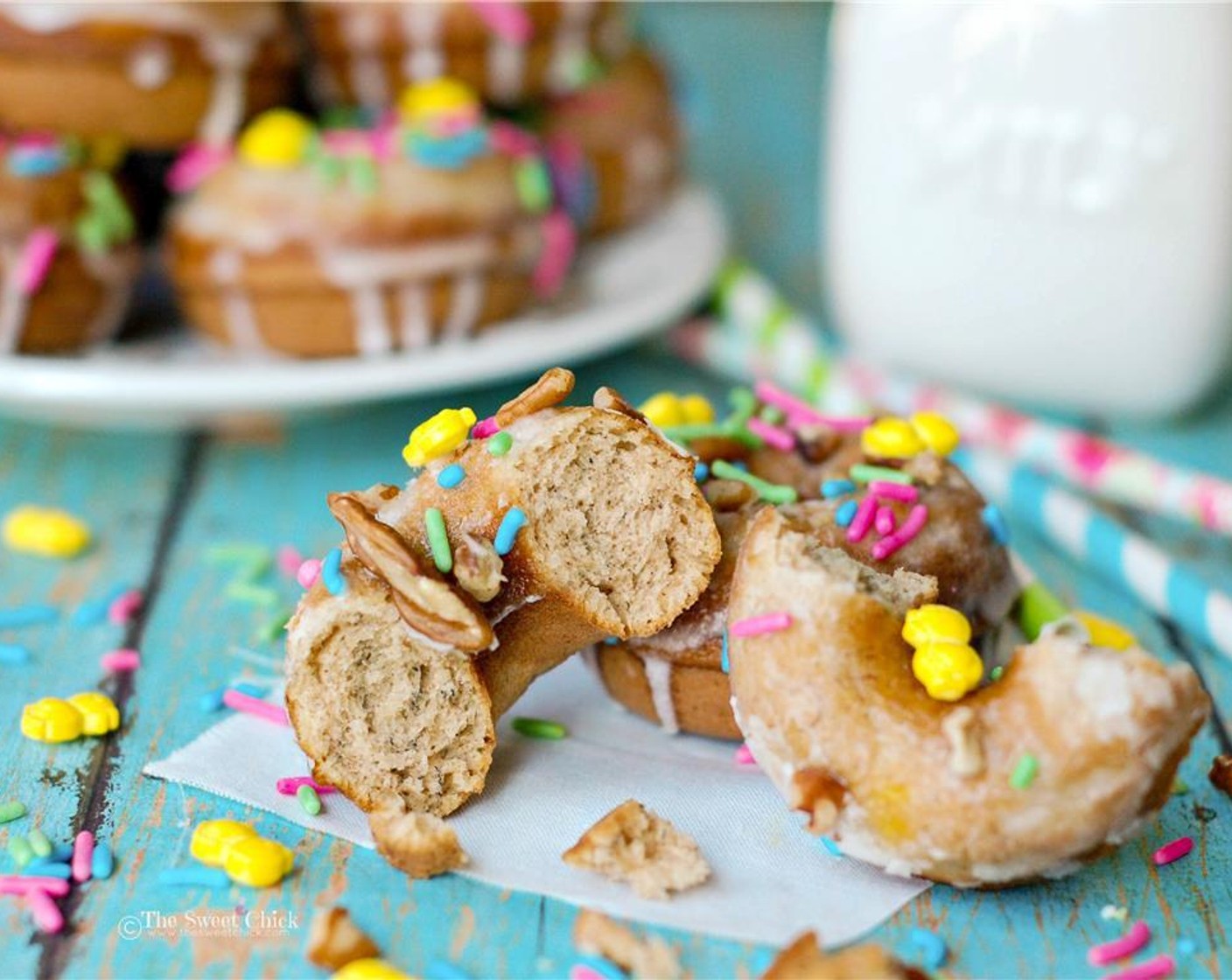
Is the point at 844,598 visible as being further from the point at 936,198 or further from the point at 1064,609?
the point at 936,198

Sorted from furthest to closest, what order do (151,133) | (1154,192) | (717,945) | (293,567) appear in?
1. (151,133)
2. (1154,192)
3. (293,567)
4. (717,945)

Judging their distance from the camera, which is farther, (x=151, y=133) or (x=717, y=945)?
(x=151, y=133)

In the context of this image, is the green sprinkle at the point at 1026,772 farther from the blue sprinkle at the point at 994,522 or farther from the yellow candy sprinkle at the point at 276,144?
the yellow candy sprinkle at the point at 276,144

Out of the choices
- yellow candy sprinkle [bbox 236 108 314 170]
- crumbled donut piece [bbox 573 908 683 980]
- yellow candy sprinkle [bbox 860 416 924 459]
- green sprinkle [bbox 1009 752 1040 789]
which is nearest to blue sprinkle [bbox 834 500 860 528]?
yellow candy sprinkle [bbox 860 416 924 459]

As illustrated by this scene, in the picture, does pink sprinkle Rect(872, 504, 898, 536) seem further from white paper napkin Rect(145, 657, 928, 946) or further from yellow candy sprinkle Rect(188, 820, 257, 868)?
Result: yellow candy sprinkle Rect(188, 820, 257, 868)

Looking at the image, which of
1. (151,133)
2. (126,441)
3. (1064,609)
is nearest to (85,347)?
(126,441)

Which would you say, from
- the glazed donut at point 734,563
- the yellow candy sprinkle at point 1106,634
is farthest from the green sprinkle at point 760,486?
the yellow candy sprinkle at point 1106,634
